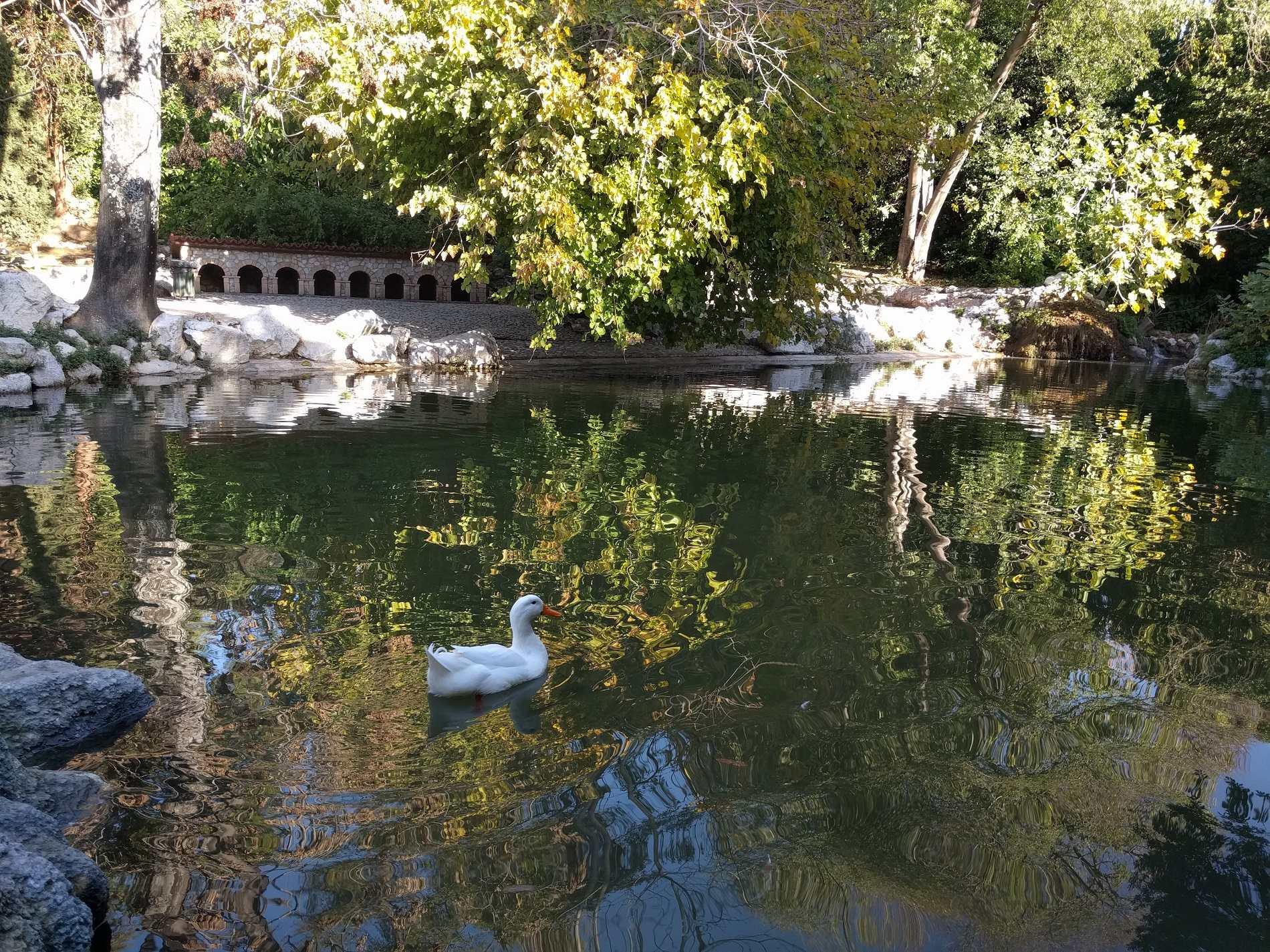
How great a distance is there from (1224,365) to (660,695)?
2453 centimetres

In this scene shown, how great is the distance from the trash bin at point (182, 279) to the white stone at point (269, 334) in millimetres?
2880

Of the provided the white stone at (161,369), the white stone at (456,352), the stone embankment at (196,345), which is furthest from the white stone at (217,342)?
the white stone at (456,352)

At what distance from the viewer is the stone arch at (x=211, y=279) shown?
25.0 m

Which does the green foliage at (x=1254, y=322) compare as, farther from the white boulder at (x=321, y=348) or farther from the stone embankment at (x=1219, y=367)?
the white boulder at (x=321, y=348)

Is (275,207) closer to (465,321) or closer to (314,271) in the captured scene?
(314,271)

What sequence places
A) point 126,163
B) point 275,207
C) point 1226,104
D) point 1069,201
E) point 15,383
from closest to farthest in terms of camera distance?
point 15,383, point 126,163, point 1069,201, point 275,207, point 1226,104

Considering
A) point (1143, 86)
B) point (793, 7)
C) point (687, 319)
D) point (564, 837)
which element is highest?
point (1143, 86)

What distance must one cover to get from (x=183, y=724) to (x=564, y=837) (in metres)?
2.03

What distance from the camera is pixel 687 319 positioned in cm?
2011

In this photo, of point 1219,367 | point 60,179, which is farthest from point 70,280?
point 1219,367

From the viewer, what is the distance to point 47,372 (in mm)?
15477

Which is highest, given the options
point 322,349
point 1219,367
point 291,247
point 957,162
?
point 957,162

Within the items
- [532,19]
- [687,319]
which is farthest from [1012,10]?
[532,19]

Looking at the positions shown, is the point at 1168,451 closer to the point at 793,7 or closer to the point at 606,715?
the point at 793,7
